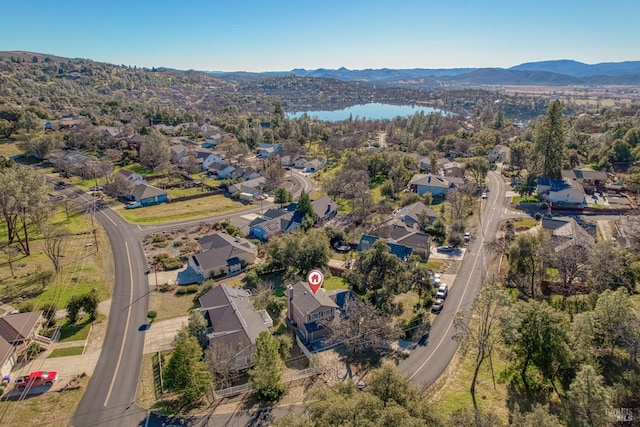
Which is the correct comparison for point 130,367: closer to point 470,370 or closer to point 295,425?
point 295,425

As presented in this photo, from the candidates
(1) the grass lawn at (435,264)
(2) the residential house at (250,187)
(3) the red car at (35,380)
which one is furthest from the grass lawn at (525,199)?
(3) the red car at (35,380)

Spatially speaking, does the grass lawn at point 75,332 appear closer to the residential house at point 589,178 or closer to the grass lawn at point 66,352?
the grass lawn at point 66,352

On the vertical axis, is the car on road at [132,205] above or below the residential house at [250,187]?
below

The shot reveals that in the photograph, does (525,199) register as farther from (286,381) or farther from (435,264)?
(286,381)

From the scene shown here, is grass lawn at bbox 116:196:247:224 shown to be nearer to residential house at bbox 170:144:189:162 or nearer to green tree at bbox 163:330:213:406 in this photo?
residential house at bbox 170:144:189:162

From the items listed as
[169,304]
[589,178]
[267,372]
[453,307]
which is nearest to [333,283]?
[453,307]

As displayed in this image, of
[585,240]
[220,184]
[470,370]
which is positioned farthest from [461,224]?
[220,184]
